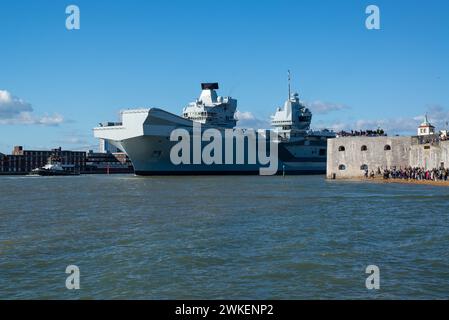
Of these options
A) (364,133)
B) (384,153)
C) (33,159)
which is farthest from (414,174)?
(33,159)

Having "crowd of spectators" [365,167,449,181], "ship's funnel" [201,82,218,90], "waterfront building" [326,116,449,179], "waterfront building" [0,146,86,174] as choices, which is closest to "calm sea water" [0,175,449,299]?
"crowd of spectators" [365,167,449,181]

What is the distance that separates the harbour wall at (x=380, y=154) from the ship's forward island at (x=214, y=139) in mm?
18403

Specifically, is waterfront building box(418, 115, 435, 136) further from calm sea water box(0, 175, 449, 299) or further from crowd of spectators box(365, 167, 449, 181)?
calm sea water box(0, 175, 449, 299)

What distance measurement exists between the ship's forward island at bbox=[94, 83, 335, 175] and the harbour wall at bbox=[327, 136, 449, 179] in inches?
725

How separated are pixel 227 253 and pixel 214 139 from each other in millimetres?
59705

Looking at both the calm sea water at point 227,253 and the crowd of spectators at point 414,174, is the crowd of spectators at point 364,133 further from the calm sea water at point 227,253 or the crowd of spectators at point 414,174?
the calm sea water at point 227,253

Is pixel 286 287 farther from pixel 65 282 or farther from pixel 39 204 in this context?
pixel 39 204

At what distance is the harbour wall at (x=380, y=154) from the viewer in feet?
155

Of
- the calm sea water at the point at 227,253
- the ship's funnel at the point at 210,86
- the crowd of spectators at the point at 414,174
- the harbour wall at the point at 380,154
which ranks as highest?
the ship's funnel at the point at 210,86

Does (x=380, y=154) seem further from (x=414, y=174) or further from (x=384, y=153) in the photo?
(x=414, y=174)

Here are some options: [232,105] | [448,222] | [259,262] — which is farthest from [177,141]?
[259,262]

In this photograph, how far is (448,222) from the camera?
60.9ft

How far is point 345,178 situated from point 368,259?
1775 inches

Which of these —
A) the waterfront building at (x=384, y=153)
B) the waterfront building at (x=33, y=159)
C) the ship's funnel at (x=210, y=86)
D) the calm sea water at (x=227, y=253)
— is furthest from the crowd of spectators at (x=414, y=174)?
the waterfront building at (x=33, y=159)
